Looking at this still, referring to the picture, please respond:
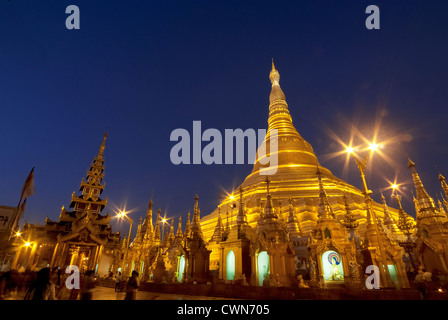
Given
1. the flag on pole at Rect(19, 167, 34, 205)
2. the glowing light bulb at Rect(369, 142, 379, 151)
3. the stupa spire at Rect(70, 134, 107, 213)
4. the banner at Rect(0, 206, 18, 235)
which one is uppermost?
the stupa spire at Rect(70, 134, 107, 213)

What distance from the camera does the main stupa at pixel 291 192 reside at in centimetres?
3105

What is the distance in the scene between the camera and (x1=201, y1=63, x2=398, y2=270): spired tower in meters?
31.0

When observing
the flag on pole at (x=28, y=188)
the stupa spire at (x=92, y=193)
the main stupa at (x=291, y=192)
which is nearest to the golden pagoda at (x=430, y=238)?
the main stupa at (x=291, y=192)

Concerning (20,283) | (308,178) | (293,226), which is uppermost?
(308,178)

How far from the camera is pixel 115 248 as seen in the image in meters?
33.2

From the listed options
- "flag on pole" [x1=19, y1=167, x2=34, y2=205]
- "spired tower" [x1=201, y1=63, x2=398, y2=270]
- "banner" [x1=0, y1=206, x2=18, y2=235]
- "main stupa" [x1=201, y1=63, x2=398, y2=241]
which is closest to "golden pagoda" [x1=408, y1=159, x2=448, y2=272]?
"spired tower" [x1=201, y1=63, x2=398, y2=270]

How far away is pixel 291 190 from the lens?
35.8 meters

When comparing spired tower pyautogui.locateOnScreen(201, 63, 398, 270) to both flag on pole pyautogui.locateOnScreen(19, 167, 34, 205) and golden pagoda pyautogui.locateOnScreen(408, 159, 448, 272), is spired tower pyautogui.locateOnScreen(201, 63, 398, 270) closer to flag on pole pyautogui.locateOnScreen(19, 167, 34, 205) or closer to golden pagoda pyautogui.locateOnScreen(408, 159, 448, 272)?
golden pagoda pyautogui.locateOnScreen(408, 159, 448, 272)

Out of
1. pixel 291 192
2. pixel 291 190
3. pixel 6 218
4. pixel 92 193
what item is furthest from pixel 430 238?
pixel 92 193

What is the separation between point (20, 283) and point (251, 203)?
27.0 meters

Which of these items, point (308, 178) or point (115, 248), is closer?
point (115, 248)
